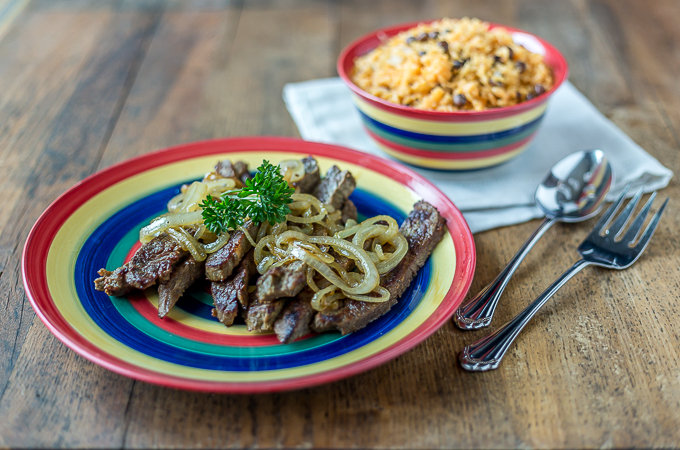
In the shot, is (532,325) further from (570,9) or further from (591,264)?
(570,9)

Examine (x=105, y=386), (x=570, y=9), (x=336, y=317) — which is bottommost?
(x=570, y=9)

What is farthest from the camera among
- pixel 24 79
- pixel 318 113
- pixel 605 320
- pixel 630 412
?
pixel 24 79

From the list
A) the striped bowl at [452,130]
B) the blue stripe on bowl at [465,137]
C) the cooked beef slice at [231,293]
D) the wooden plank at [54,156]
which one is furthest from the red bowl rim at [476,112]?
the wooden plank at [54,156]

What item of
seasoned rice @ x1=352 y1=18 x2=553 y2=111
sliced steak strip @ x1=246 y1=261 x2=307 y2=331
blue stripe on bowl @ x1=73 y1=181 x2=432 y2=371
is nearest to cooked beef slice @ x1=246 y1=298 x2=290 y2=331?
sliced steak strip @ x1=246 y1=261 x2=307 y2=331

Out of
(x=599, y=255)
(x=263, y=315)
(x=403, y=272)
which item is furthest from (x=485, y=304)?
(x=263, y=315)

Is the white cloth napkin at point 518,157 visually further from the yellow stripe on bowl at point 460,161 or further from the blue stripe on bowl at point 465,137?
the blue stripe on bowl at point 465,137

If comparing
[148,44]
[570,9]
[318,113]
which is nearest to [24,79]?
[148,44]
